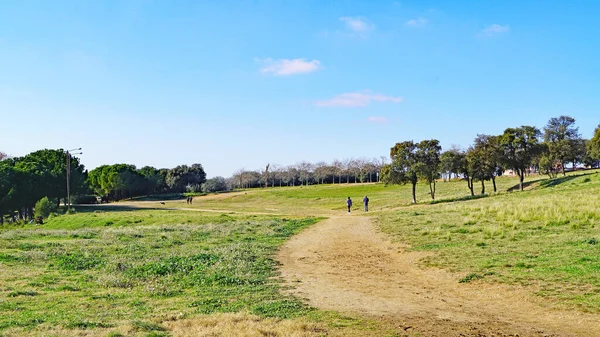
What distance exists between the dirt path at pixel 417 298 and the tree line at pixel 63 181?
64.4 m

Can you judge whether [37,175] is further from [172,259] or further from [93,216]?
[172,259]

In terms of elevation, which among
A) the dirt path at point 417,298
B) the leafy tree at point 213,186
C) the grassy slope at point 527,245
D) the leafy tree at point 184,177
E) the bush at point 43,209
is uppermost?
the leafy tree at point 184,177

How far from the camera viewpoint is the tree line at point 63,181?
7588 centimetres

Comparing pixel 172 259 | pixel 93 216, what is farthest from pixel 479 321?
pixel 93 216

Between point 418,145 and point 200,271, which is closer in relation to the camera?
point 200,271

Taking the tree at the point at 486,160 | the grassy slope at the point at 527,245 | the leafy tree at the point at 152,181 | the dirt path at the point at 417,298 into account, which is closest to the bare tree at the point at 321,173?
the leafy tree at the point at 152,181

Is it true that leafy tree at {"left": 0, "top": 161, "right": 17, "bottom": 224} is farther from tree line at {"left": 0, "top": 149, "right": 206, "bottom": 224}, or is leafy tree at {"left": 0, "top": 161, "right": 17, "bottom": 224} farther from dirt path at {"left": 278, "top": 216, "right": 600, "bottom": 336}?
dirt path at {"left": 278, "top": 216, "right": 600, "bottom": 336}

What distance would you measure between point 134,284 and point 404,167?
2099 inches

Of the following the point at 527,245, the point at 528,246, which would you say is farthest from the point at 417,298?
the point at 527,245

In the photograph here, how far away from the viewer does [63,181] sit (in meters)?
88.2

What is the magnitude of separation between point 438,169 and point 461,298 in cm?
5485

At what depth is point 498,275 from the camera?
14.9m

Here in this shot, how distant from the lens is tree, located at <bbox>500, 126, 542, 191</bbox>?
65500 mm

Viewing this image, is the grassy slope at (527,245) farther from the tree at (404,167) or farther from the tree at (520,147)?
the tree at (520,147)
